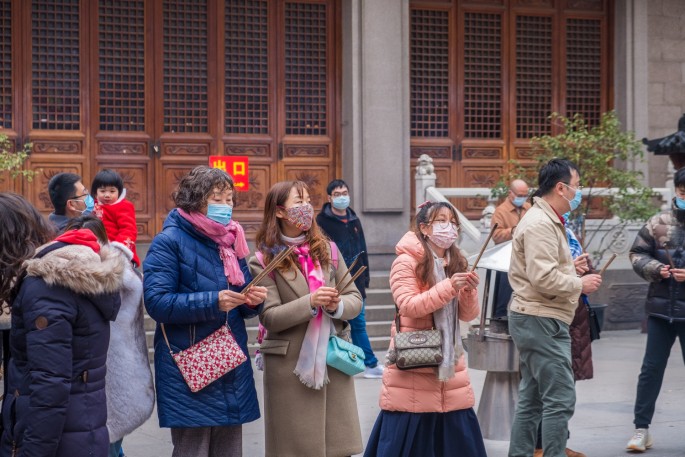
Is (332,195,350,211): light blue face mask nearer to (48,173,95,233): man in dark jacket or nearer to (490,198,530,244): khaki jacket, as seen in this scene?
(490,198,530,244): khaki jacket

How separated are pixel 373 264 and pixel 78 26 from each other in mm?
4906

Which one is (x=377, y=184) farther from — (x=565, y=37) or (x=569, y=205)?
(x=569, y=205)

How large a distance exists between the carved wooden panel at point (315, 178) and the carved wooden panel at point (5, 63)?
12.4ft

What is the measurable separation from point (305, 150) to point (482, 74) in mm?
2868

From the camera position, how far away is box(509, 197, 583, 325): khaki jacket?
20.9 feet

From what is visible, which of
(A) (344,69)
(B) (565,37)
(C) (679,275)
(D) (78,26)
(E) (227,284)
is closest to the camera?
(E) (227,284)

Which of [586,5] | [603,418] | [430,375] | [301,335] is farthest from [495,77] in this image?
[301,335]

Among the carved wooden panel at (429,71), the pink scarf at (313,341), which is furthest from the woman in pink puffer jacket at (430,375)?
the carved wooden panel at (429,71)

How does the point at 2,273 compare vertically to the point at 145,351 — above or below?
above

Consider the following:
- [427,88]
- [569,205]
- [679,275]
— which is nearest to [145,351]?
[569,205]

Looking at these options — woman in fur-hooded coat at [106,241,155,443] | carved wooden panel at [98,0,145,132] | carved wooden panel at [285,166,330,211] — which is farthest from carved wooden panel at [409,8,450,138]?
woman in fur-hooded coat at [106,241,155,443]

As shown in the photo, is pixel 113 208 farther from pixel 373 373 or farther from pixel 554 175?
pixel 554 175

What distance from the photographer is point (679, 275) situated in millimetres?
7680

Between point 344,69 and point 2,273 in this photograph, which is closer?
point 2,273
